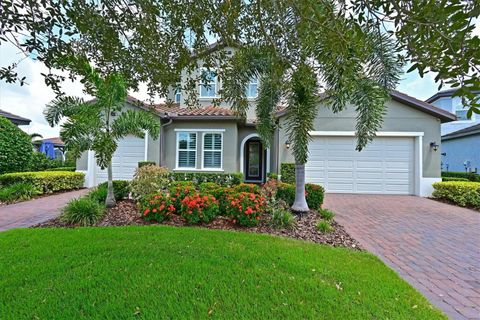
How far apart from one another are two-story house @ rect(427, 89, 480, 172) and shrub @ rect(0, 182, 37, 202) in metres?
21.7

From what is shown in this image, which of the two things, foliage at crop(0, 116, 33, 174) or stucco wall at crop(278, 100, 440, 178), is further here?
stucco wall at crop(278, 100, 440, 178)

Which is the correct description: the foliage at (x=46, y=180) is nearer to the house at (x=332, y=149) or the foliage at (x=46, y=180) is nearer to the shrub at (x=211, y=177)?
the house at (x=332, y=149)

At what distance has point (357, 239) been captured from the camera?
5645 mm

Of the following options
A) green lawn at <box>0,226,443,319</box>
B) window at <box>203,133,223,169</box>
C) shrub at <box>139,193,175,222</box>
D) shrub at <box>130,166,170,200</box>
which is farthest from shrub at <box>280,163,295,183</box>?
green lawn at <box>0,226,443,319</box>

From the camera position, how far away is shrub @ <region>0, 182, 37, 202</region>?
29.1 ft

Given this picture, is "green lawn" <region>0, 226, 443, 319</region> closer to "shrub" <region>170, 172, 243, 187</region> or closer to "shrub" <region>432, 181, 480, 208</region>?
"shrub" <region>170, 172, 243, 187</region>

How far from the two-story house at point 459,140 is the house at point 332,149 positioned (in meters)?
5.20

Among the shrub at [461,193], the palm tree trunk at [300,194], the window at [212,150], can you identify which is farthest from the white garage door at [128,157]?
the shrub at [461,193]

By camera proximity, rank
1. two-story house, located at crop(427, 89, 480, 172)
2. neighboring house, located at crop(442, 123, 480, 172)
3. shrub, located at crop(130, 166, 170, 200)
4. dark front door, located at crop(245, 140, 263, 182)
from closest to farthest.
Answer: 1. shrub, located at crop(130, 166, 170, 200)
2. neighboring house, located at crop(442, 123, 480, 172)
3. two-story house, located at crop(427, 89, 480, 172)
4. dark front door, located at crop(245, 140, 263, 182)

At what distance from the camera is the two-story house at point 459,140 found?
613 inches

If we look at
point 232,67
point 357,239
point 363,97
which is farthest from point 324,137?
point 232,67

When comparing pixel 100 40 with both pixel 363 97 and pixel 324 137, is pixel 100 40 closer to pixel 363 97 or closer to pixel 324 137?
pixel 363 97

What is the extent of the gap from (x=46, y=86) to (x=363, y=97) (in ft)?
22.7

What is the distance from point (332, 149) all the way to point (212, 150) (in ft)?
19.9
